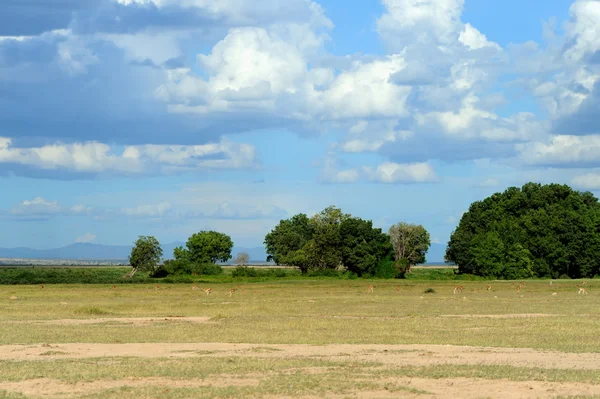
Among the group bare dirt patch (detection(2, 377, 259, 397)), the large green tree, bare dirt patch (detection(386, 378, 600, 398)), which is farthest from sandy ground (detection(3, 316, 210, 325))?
the large green tree

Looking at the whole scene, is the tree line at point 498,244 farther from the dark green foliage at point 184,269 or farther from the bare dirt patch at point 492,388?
the bare dirt patch at point 492,388

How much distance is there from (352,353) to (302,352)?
1.67 m

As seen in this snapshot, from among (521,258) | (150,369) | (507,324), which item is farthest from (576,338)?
(521,258)

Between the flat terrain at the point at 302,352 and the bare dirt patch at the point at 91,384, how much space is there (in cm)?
3

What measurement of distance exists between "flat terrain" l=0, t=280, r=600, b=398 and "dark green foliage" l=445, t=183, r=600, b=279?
6250cm

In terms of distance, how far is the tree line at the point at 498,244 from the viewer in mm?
113631

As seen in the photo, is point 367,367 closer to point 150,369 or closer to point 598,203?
point 150,369

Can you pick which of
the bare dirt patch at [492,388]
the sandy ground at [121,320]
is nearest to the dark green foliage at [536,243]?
the sandy ground at [121,320]

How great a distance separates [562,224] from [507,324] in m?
83.1

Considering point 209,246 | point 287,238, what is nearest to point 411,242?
point 287,238

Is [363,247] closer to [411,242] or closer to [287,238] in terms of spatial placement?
[411,242]

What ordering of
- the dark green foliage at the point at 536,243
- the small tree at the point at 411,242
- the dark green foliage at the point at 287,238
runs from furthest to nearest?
the dark green foliage at the point at 287,238 < the small tree at the point at 411,242 < the dark green foliage at the point at 536,243

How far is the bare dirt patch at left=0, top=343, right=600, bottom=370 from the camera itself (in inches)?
957

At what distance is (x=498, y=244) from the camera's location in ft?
368
